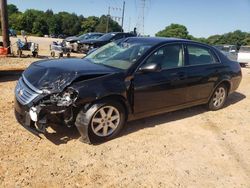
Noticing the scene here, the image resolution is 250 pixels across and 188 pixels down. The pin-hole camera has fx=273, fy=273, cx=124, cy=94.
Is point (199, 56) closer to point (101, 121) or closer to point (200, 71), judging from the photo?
point (200, 71)

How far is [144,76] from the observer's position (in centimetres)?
453

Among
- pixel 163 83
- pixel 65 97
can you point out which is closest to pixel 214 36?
pixel 163 83

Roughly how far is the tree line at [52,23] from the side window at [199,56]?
3323 inches

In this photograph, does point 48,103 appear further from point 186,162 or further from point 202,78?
point 202,78

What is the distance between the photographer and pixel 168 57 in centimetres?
504

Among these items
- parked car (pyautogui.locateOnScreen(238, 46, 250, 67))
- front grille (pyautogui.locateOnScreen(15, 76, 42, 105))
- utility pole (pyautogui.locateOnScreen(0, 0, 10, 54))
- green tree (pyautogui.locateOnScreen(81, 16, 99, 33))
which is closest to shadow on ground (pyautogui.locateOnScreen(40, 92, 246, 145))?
front grille (pyautogui.locateOnScreen(15, 76, 42, 105))

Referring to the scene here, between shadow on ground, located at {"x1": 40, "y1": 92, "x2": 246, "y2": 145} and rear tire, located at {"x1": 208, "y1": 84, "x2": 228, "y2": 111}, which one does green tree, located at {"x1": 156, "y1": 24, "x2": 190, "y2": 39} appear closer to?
rear tire, located at {"x1": 208, "y1": 84, "x2": 228, "y2": 111}

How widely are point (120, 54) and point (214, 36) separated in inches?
4500

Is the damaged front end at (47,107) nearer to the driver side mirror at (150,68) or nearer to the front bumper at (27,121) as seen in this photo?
the front bumper at (27,121)

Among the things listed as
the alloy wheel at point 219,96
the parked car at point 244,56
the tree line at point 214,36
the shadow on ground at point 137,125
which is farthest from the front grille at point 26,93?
the tree line at point 214,36

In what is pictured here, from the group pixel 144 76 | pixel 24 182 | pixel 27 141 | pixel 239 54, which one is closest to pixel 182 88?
pixel 144 76

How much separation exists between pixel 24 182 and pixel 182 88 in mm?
3255

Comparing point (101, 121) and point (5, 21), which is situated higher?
point (5, 21)

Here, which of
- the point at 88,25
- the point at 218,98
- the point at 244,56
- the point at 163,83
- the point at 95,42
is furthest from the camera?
the point at 88,25
